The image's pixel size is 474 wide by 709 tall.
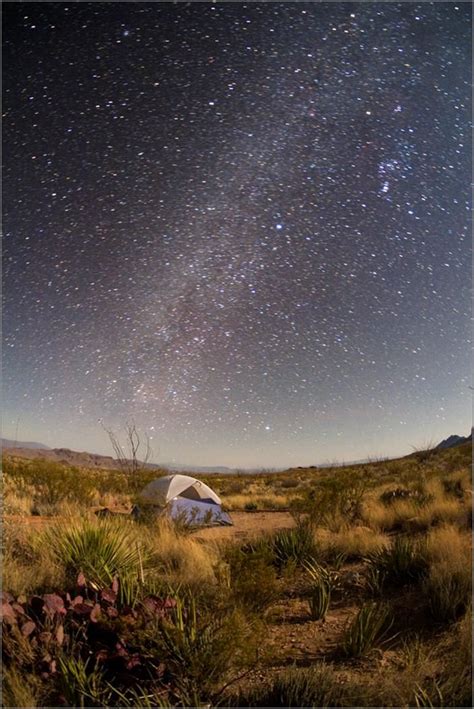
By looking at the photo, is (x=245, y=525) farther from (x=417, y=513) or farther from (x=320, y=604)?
(x=320, y=604)

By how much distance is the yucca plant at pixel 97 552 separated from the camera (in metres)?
5.99

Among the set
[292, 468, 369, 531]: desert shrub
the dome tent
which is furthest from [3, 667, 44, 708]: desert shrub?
the dome tent

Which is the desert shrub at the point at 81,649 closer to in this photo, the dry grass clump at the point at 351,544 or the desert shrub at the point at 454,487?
the dry grass clump at the point at 351,544

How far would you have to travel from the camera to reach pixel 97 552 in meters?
6.43

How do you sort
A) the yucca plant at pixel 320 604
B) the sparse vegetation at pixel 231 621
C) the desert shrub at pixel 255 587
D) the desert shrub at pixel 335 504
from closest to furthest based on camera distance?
1. the sparse vegetation at pixel 231 621
2. the desert shrub at pixel 255 587
3. the yucca plant at pixel 320 604
4. the desert shrub at pixel 335 504

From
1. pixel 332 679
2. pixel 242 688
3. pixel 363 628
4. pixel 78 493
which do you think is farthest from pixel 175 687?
pixel 78 493

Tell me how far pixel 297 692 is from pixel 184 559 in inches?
160

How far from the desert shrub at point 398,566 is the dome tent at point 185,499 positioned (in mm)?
6439

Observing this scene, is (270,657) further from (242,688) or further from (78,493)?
(78,493)

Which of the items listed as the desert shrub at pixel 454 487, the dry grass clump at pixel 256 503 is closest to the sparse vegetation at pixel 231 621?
the desert shrub at pixel 454 487

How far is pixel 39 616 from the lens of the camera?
4.34 metres

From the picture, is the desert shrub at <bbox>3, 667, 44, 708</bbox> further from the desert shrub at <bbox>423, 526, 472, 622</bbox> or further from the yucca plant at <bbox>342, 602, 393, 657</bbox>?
the desert shrub at <bbox>423, 526, 472, 622</bbox>

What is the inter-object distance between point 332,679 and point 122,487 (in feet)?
65.1

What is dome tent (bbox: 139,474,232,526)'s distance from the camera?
44.6ft
